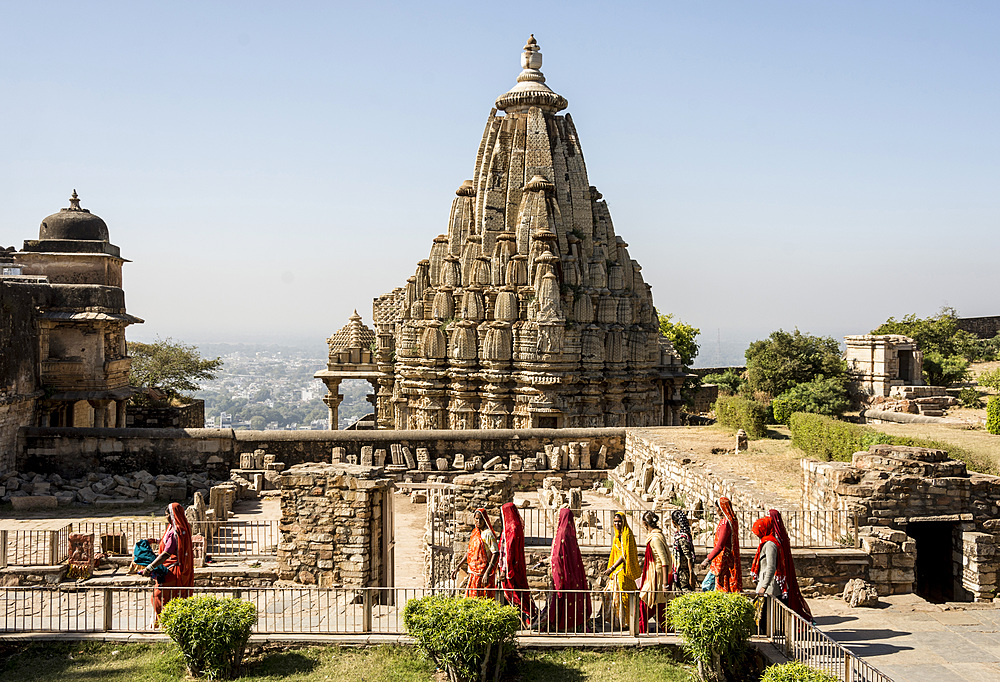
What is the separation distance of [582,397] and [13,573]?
18.6 meters

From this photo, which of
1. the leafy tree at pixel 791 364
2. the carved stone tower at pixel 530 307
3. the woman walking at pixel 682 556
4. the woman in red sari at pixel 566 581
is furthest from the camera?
the leafy tree at pixel 791 364

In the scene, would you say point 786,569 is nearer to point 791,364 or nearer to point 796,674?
point 796,674

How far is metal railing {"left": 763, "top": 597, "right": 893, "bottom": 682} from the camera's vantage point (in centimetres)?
834

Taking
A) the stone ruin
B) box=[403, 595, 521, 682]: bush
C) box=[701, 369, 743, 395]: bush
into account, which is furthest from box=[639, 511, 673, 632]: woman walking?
box=[701, 369, 743, 395]: bush

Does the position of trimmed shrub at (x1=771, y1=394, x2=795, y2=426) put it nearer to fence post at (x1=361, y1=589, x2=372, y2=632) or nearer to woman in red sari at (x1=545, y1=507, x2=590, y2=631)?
woman in red sari at (x1=545, y1=507, x2=590, y2=631)

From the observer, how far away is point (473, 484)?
15.8m

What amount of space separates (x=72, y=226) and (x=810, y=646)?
2584 cm

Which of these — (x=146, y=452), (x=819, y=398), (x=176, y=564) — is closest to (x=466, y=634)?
(x=176, y=564)

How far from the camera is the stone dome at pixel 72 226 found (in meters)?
27.9

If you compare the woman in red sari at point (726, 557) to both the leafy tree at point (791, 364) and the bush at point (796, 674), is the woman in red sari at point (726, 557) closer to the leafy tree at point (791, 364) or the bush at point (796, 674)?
the bush at point (796, 674)

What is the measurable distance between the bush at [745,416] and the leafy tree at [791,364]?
32.8ft

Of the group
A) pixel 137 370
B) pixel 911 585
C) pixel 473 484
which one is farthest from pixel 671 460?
pixel 137 370

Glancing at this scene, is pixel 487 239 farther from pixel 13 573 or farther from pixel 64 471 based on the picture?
pixel 13 573

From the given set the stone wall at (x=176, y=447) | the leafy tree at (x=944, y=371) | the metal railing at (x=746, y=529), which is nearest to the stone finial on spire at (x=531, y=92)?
the stone wall at (x=176, y=447)
